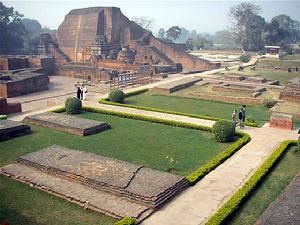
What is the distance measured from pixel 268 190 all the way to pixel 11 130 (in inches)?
335

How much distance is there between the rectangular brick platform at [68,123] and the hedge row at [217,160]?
4702 mm

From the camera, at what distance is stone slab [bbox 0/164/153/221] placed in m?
7.27

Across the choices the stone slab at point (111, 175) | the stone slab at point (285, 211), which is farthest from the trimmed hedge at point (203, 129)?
the stone slab at point (285, 211)

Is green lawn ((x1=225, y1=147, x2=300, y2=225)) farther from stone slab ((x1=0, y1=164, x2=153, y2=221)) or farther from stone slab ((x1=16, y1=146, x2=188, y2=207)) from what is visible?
stone slab ((x1=0, y1=164, x2=153, y2=221))

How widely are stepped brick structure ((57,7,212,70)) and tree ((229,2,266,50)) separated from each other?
58.6ft

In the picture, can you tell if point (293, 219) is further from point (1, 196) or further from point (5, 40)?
point (5, 40)

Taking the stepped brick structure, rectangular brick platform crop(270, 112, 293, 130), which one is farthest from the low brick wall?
the stepped brick structure

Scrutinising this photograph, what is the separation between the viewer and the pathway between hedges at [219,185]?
7182 millimetres

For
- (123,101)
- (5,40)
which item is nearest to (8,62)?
(123,101)

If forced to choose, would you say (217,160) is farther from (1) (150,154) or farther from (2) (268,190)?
(1) (150,154)

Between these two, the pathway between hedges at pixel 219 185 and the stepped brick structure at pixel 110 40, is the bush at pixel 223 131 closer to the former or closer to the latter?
the pathway between hedges at pixel 219 185

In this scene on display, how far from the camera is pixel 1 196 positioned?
7.96m

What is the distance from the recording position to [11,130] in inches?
477

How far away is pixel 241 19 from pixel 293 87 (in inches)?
1573
